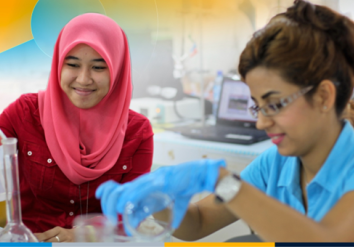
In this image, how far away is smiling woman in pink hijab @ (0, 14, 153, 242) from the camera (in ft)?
4.58

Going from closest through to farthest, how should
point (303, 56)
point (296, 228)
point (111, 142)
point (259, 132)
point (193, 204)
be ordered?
1. point (296, 228)
2. point (303, 56)
3. point (193, 204)
4. point (111, 142)
5. point (259, 132)

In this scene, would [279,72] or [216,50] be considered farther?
[216,50]

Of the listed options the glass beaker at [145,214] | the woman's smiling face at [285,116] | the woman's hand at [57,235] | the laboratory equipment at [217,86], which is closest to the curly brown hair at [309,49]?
the woman's smiling face at [285,116]

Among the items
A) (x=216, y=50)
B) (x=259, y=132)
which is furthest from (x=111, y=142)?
(x=216, y=50)

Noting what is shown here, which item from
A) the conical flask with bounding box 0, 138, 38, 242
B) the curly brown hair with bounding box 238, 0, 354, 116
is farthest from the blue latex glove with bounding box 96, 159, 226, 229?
the curly brown hair with bounding box 238, 0, 354, 116

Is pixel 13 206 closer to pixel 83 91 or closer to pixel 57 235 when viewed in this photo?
pixel 57 235

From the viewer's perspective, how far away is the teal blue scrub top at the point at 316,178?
0.92 m

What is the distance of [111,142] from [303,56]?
863 millimetres

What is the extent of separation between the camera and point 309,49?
877 mm

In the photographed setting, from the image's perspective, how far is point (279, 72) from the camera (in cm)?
89

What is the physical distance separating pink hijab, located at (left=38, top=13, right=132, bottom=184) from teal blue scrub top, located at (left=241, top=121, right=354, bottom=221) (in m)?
0.62

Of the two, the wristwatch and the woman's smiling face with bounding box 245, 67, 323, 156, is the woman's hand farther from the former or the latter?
the woman's smiling face with bounding box 245, 67, 323, 156

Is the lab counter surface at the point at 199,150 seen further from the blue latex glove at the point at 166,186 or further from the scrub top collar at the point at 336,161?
the blue latex glove at the point at 166,186

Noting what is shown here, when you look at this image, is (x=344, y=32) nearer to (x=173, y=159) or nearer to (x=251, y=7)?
(x=173, y=159)
